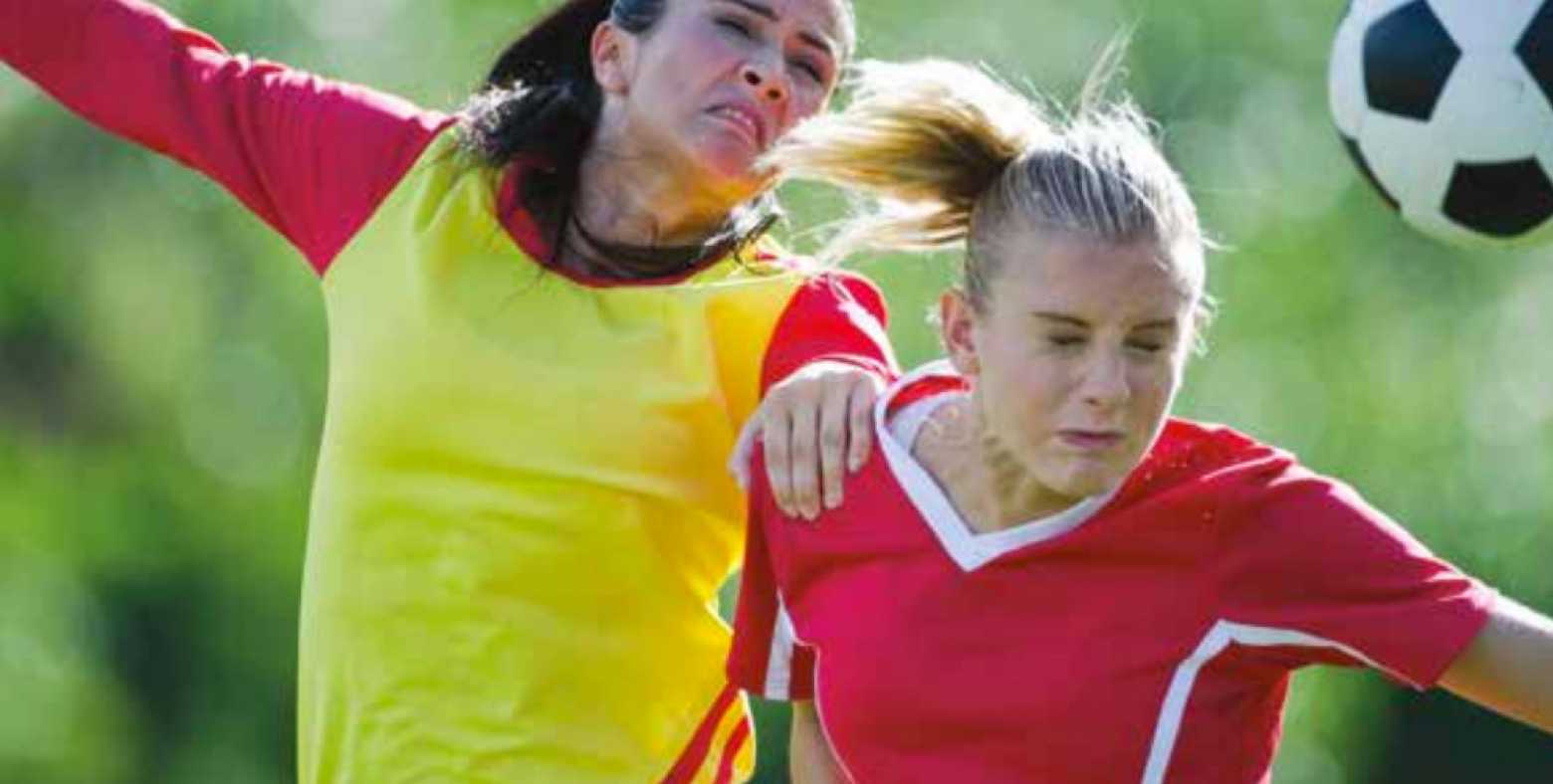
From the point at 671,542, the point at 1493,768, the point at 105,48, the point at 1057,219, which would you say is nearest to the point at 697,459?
the point at 671,542

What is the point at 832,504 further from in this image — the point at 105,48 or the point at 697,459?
the point at 105,48

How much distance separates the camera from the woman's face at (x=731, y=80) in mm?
5227

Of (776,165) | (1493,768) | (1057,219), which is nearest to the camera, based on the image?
(1057,219)

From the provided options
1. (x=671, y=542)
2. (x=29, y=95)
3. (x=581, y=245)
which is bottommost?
(x=29, y=95)

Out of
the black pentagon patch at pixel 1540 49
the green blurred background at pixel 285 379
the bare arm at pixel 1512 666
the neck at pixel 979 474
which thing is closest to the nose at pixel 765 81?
the neck at pixel 979 474

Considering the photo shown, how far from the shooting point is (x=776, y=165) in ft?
16.8

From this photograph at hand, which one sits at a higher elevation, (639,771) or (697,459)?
(697,459)

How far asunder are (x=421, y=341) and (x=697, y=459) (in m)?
0.39

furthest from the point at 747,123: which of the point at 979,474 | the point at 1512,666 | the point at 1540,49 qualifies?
the point at 1512,666

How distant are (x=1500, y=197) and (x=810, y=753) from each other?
1235 mm

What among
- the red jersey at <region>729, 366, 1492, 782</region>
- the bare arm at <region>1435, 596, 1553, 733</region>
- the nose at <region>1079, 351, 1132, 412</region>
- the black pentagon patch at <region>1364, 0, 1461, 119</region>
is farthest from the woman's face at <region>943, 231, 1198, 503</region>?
the black pentagon patch at <region>1364, 0, 1461, 119</region>

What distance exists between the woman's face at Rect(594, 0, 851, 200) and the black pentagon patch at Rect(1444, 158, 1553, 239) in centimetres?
86

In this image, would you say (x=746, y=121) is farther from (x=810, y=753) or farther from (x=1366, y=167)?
(x=1366, y=167)

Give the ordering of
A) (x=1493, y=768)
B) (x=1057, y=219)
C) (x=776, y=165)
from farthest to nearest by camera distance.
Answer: (x=1493, y=768) < (x=776, y=165) < (x=1057, y=219)
